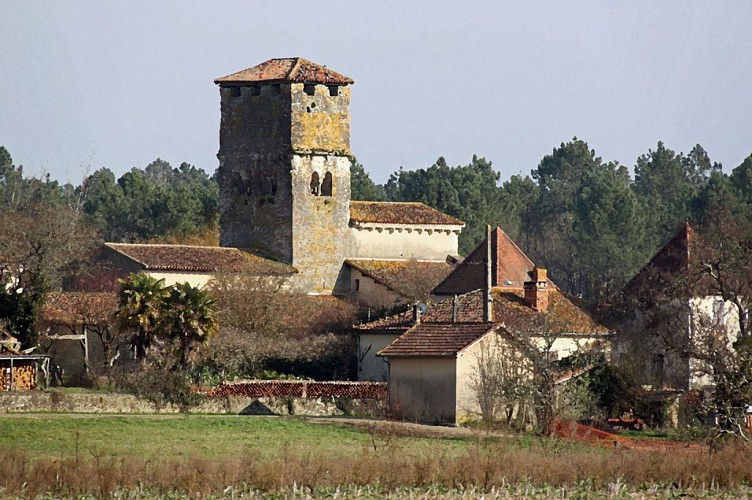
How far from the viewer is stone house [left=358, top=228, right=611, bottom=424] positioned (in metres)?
44.6

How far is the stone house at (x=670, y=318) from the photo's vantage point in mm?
49062

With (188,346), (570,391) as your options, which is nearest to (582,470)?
(570,391)

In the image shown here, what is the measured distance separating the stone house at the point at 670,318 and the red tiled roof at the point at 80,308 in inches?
574

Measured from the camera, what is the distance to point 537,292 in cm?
5441

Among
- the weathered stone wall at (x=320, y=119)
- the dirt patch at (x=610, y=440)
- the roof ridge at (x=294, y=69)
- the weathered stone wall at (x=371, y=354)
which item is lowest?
the dirt patch at (x=610, y=440)

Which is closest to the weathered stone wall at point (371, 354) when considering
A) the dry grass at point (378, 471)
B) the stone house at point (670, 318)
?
the stone house at point (670, 318)

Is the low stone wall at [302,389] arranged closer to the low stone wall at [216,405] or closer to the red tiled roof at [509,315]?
the low stone wall at [216,405]

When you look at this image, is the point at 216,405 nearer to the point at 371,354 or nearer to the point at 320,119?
the point at 371,354

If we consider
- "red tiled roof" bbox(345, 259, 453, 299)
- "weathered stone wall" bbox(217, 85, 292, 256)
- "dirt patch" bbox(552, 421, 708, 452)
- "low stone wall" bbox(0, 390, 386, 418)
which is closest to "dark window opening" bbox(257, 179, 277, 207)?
"weathered stone wall" bbox(217, 85, 292, 256)

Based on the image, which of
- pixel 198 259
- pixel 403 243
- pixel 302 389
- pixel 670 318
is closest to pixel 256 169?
Result: pixel 198 259

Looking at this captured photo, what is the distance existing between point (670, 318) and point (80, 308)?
16863mm

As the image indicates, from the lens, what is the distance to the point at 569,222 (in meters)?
110

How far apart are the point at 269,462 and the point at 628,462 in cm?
632

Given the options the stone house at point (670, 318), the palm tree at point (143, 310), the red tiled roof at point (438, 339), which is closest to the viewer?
the red tiled roof at point (438, 339)
